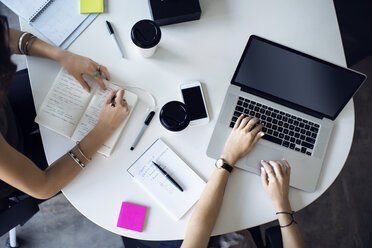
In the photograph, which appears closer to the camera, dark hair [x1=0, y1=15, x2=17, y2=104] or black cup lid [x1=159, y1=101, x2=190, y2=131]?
dark hair [x1=0, y1=15, x2=17, y2=104]

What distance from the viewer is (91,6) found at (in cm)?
112

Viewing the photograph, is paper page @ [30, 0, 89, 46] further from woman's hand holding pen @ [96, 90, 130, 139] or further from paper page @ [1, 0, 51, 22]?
woman's hand holding pen @ [96, 90, 130, 139]

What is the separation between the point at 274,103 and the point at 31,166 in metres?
0.80

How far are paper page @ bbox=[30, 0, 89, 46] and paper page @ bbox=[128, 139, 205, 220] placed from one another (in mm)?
493

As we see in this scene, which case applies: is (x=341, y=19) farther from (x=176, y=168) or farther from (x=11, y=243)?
(x=11, y=243)

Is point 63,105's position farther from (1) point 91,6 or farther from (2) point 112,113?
(1) point 91,6

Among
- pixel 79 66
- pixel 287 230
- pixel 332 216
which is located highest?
pixel 79 66

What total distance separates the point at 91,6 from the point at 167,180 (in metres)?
0.66

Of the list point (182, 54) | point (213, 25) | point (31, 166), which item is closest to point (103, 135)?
point (31, 166)

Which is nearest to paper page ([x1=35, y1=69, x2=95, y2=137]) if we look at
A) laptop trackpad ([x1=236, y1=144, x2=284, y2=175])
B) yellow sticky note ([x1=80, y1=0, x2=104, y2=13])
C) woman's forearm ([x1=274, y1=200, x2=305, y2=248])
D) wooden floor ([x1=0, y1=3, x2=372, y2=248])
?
yellow sticky note ([x1=80, y1=0, x2=104, y2=13])

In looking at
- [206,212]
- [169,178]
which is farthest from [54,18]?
[206,212]

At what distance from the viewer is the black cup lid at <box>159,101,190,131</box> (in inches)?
40.1

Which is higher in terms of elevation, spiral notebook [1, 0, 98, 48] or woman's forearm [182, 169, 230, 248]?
spiral notebook [1, 0, 98, 48]

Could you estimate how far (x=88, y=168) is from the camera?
40.8 inches
